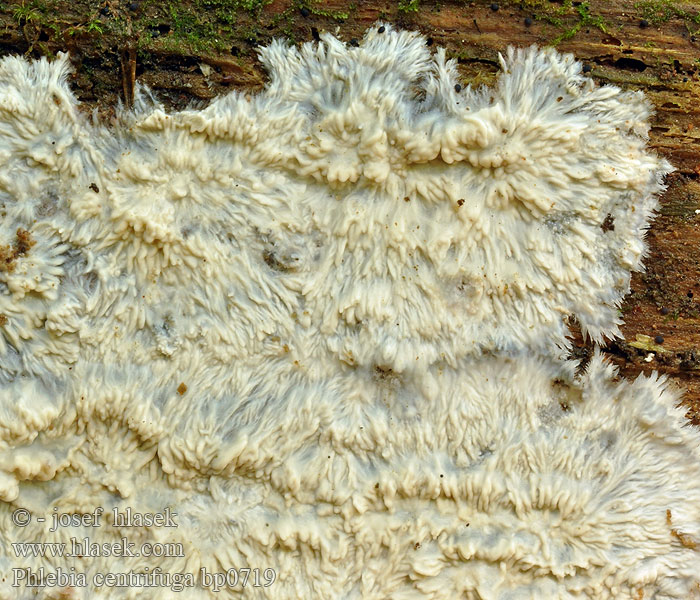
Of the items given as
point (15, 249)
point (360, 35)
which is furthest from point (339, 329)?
point (15, 249)

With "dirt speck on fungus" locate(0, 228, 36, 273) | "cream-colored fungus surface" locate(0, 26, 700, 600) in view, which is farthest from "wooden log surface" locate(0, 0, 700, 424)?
"dirt speck on fungus" locate(0, 228, 36, 273)

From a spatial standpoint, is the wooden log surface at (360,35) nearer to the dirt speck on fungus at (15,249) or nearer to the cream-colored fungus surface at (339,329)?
the cream-colored fungus surface at (339,329)

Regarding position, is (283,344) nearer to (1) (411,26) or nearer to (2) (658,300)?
(1) (411,26)

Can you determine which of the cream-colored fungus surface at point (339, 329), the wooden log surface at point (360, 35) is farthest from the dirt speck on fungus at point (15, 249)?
the wooden log surface at point (360, 35)

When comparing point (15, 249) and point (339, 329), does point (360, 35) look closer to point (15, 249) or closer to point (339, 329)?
point (339, 329)

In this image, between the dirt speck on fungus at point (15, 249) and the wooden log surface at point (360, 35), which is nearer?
the dirt speck on fungus at point (15, 249)

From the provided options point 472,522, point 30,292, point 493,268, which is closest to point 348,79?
point 493,268

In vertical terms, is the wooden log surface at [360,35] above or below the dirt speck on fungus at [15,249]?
above
